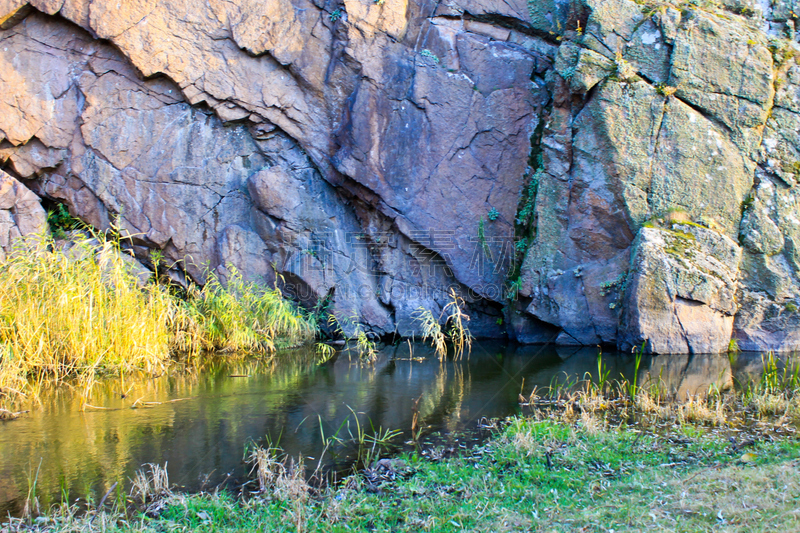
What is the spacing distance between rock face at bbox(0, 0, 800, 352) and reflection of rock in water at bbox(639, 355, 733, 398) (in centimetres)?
150

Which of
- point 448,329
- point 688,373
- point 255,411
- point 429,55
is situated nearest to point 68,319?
point 255,411

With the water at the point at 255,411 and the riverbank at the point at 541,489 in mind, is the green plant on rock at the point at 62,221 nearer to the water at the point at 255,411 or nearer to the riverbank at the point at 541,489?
the water at the point at 255,411

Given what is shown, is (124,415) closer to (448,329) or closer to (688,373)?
(448,329)

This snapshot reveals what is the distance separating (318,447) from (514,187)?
6.70 metres

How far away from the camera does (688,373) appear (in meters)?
6.34

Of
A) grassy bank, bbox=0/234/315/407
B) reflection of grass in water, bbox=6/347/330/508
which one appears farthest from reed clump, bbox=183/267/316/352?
reflection of grass in water, bbox=6/347/330/508

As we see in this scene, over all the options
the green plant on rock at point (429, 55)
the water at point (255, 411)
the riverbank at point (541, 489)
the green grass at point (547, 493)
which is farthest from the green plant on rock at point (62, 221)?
the green grass at point (547, 493)

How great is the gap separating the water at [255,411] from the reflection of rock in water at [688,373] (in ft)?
0.07

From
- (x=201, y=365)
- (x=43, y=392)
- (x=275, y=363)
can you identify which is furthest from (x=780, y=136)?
(x=43, y=392)

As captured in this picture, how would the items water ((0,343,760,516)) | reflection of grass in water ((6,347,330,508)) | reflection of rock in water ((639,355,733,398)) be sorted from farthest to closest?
reflection of rock in water ((639,355,733,398)), water ((0,343,760,516)), reflection of grass in water ((6,347,330,508))

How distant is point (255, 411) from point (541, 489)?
3.01 metres

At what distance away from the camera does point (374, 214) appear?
998 centimetres

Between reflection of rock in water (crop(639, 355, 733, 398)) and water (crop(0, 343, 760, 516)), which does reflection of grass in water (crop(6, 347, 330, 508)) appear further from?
reflection of rock in water (crop(639, 355, 733, 398))

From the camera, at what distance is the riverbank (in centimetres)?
250
